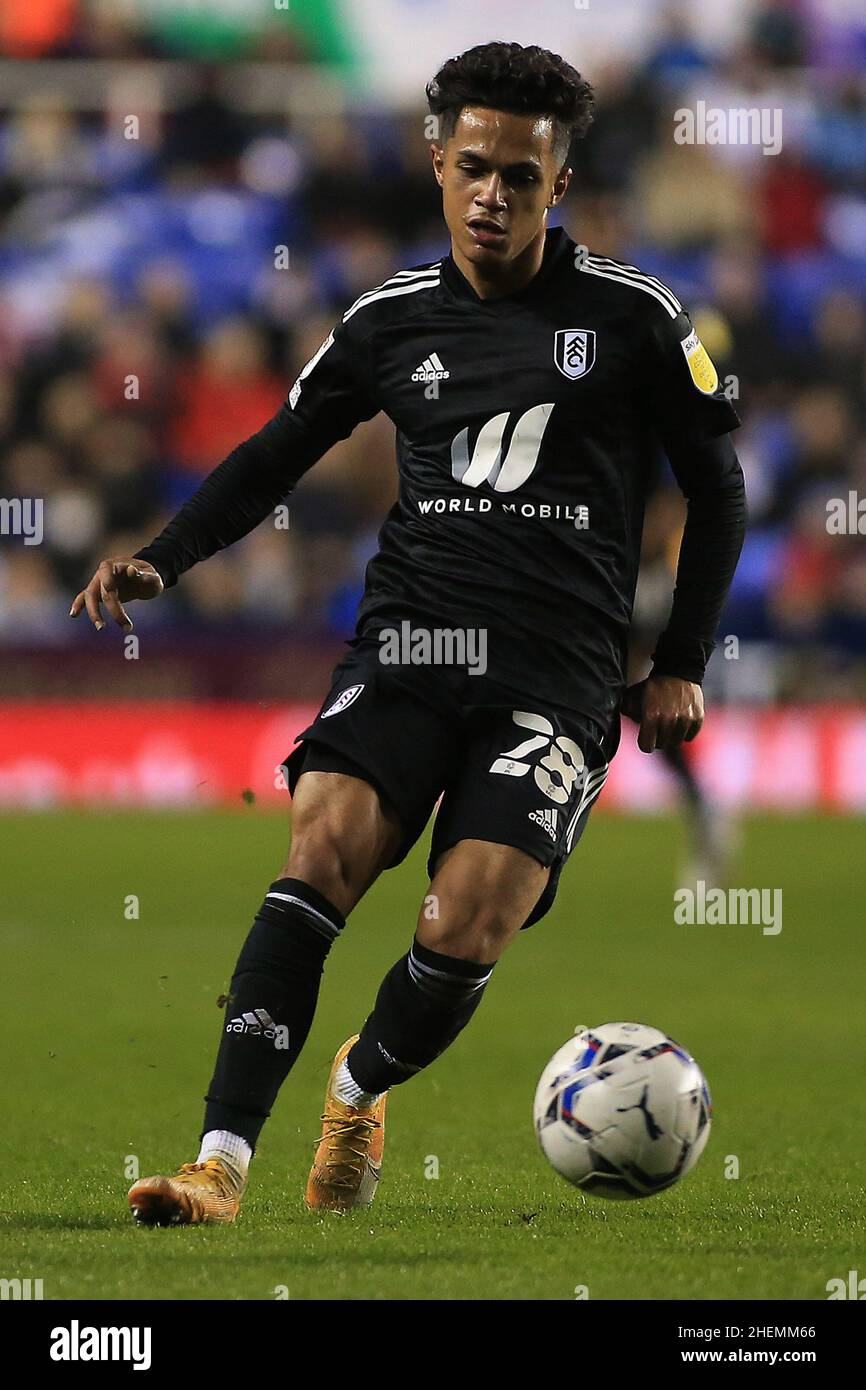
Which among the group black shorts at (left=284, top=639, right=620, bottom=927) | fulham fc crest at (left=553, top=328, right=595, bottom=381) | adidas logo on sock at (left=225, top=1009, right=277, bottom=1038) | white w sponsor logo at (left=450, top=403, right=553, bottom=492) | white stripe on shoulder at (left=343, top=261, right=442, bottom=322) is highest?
white stripe on shoulder at (left=343, top=261, right=442, bottom=322)

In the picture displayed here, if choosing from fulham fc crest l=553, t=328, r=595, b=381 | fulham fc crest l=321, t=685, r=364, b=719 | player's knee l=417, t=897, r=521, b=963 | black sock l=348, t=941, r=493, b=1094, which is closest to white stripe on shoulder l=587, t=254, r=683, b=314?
fulham fc crest l=553, t=328, r=595, b=381

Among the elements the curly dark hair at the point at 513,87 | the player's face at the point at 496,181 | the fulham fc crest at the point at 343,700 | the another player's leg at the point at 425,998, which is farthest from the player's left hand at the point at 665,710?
the curly dark hair at the point at 513,87

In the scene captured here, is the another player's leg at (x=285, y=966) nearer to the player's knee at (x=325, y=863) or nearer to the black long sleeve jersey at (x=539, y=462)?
the player's knee at (x=325, y=863)

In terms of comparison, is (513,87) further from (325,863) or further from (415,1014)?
(415,1014)

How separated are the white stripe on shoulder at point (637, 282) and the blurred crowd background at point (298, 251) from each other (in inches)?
406

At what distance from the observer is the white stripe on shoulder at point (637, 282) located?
168 inches

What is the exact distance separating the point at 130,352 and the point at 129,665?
3292mm

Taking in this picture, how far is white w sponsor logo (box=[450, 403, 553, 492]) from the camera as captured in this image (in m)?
4.20

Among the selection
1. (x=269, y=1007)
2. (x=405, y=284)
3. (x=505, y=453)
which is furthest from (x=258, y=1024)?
(x=405, y=284)

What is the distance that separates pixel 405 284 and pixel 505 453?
0.46m

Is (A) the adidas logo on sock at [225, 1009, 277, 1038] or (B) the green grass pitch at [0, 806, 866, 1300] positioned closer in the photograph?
(B) the green grass pitch at [0, 806, 866, 1300]

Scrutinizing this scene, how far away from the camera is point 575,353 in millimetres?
4203

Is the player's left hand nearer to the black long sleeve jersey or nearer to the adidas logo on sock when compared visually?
the black long sleeve jersey
